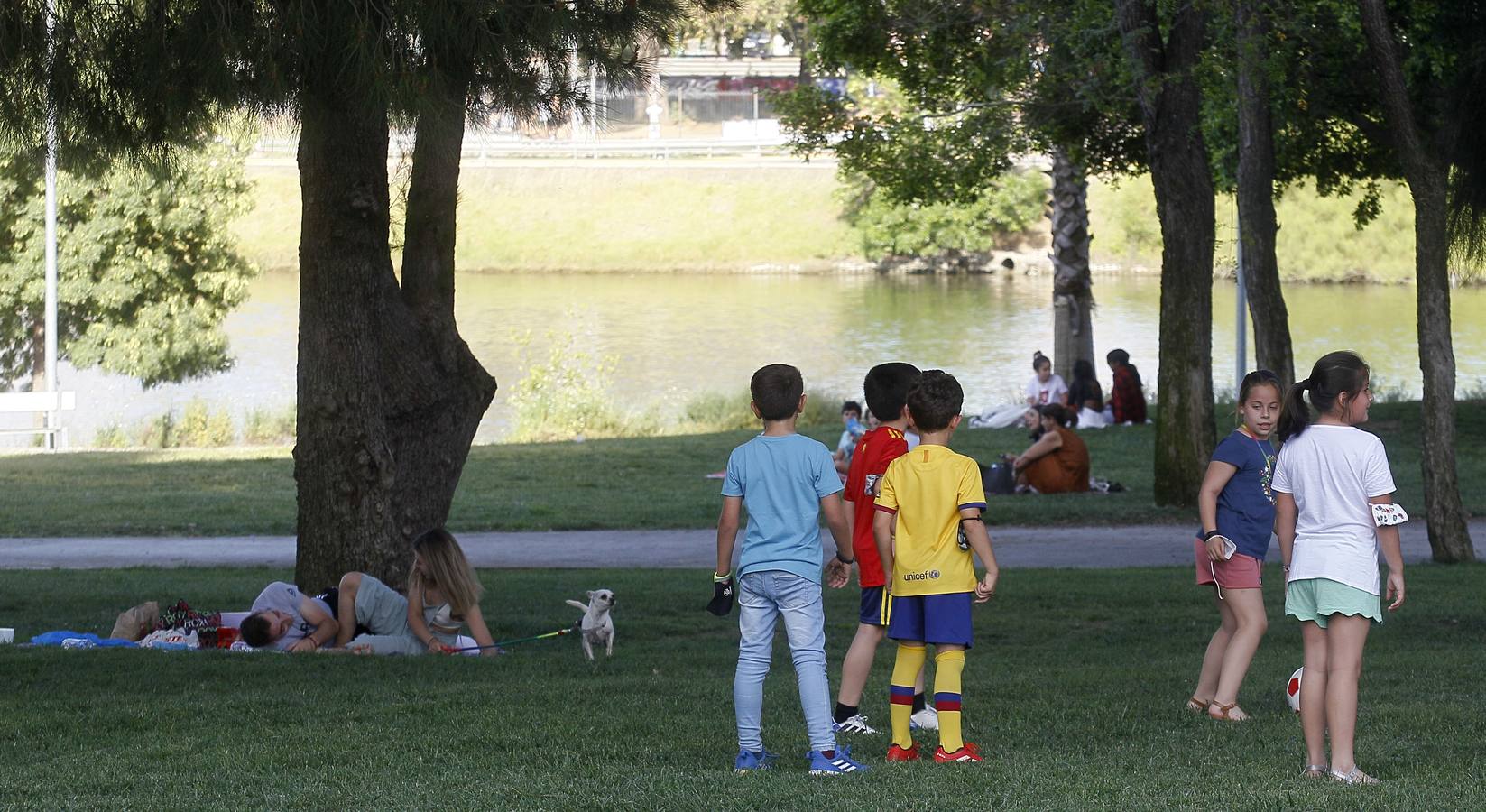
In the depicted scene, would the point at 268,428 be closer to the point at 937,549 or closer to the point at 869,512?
the point at 869,512

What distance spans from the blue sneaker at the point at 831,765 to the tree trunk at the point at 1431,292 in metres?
7.19

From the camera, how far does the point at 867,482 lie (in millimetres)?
6516

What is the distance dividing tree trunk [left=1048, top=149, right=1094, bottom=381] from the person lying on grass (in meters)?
17.0

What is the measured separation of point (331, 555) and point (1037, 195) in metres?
52.7

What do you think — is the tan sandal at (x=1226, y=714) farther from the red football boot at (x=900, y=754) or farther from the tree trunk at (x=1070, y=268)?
the tree trunk at (x=1070, y=268)

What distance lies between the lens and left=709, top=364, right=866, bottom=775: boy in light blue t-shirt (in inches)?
219

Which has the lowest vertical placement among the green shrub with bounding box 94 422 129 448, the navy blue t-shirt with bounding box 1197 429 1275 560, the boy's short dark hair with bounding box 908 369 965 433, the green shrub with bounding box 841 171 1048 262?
the green shrub with bounding box 94 422 129 448

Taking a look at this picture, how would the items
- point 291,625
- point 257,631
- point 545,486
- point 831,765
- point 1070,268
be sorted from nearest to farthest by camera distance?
1. point 831,765
2. point 257,631
3. point 291,625
4. point 545,486
5. point 1070,268

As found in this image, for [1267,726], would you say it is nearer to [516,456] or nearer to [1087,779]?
[1087,779]

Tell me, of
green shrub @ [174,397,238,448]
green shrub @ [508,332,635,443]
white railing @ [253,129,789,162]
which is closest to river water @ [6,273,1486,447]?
green shrub @ [508,332,635,443]

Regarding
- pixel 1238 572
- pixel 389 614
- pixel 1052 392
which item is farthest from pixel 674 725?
pixel 1052 392

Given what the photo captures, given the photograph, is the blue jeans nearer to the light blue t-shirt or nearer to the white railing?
the light blue t-shirt

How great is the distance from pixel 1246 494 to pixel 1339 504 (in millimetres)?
1197

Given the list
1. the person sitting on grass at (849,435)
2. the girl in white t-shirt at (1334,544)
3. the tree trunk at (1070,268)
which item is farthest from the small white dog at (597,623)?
the tree trunk at (1070,268)
